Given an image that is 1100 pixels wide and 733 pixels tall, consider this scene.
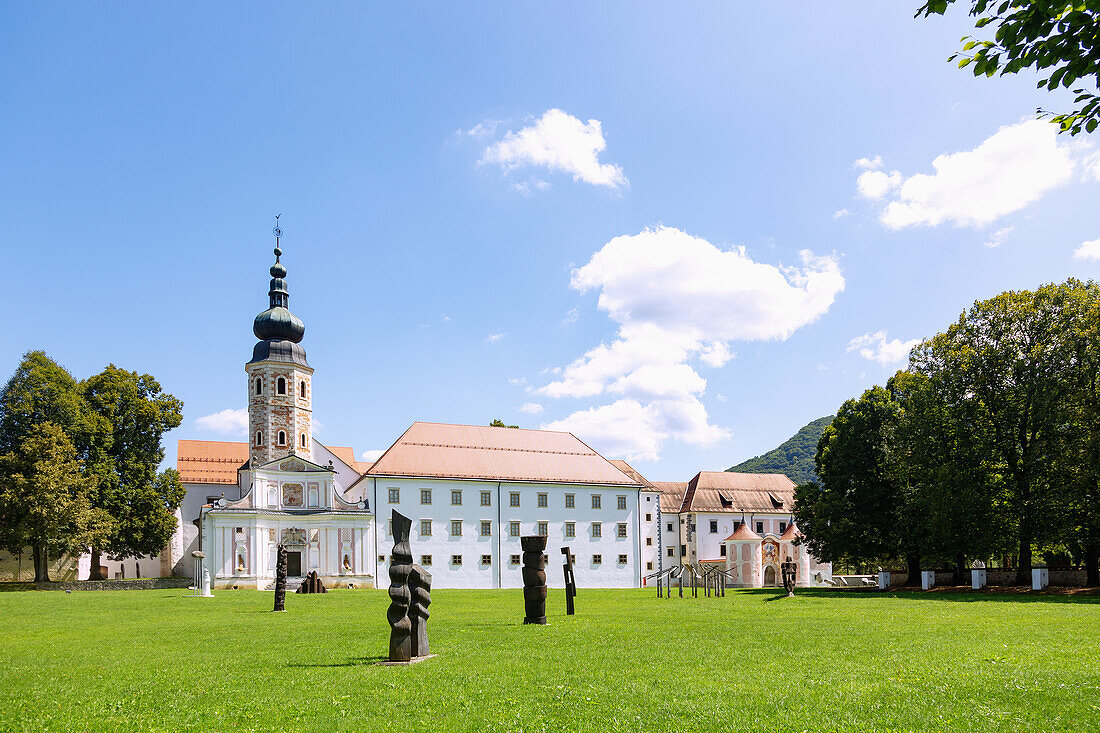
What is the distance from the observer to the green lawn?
7.60 meters

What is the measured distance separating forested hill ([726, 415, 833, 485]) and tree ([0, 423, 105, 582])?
85.1 metres

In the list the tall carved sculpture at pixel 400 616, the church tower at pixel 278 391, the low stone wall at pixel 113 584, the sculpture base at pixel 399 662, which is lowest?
the low stone wall at pixel 113 584

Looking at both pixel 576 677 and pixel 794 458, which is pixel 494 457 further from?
pixel 794 458

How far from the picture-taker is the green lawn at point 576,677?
7602mm

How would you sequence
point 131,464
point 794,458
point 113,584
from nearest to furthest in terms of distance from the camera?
point 113,584, point 131,464, point 794,458

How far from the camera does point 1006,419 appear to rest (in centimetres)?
3478

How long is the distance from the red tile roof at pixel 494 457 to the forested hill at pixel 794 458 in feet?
176

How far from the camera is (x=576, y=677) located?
32.6ft

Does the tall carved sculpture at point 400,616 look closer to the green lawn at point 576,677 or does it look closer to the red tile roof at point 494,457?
the green lawn at point 576,677

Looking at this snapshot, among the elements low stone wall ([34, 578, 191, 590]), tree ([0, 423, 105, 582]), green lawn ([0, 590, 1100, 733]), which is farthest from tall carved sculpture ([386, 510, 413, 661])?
low stone wall ([34, 578, 191, 590])

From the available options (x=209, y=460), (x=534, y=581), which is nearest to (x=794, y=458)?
(x=209, y=460)

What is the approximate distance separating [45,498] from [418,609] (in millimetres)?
42330

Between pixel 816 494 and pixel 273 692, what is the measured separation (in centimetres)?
4072

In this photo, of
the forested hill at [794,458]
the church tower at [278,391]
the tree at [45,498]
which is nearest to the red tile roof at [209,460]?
the church tower at [278,391]
